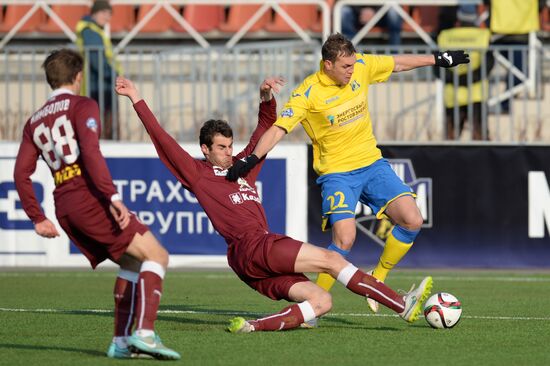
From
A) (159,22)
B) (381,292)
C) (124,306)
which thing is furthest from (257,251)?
(159,22)

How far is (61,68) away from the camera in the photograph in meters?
7.71

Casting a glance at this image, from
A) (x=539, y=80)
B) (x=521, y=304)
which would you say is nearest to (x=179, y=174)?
(x=521, y=304)

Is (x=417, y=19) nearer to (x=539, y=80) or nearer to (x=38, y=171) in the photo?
(x=539, y=80)

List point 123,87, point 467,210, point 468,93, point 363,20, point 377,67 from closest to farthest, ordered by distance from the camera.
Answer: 1. point 123,87
2. point 377,67
3. point 467,210
4. point 468,93
5. point 363,20

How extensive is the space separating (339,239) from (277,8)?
999 centimetres

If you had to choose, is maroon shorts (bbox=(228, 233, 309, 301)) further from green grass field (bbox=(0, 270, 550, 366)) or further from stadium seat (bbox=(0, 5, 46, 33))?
stadium seat (bbox=(0, 5, 46, 33))

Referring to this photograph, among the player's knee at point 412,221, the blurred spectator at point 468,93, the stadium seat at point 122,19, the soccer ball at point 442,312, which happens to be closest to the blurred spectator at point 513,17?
the blurred spectator at point 468,93

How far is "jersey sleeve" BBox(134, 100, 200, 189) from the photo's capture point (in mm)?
8891

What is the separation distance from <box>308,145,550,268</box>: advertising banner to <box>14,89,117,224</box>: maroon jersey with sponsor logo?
849cm

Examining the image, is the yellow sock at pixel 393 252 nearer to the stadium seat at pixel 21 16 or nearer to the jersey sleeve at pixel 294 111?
the jersey sleeve at pixel 294 111

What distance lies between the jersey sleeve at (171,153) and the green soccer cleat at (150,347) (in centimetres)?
182

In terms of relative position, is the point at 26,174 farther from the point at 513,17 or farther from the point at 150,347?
the point at 513,17

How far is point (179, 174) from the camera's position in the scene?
933cm

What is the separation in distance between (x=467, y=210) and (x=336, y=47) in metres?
6.38
